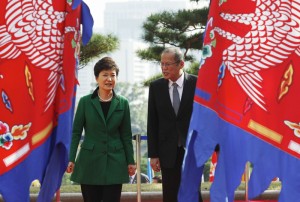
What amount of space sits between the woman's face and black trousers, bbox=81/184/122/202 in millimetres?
815

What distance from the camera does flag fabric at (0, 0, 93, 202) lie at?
20.2ft

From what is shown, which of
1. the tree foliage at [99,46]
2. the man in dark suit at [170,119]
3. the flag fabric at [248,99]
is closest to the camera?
the flag fabric at [248,99]

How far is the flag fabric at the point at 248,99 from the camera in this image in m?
6.02

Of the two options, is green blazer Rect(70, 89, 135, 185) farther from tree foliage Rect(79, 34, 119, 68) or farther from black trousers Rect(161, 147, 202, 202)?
tree foliage Rect(79, 34, 119, 68)

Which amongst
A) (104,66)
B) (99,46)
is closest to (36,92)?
(104,66)

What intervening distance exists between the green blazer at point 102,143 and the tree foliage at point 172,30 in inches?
284

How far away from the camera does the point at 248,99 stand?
19.9 feet

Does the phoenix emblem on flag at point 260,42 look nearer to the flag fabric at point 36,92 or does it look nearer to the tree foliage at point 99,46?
the flag fabric at point 36,92

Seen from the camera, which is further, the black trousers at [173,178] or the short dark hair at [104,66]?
the black trousers at [173,178]

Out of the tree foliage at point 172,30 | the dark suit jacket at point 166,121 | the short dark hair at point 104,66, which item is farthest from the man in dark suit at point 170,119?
the tree foliage at point 172,30

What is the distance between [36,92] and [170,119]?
146cm

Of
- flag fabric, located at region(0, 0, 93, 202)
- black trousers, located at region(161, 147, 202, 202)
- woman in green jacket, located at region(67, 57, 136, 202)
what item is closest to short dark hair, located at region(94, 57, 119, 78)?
woman in green jacket, located at region(67, 57, 136, 202)

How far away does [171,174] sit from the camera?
7.24m

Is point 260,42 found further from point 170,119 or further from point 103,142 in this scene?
point 103,142
